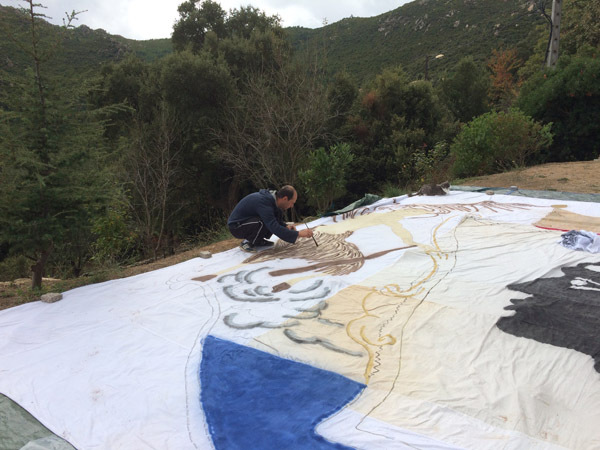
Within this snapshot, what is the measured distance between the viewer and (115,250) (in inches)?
267

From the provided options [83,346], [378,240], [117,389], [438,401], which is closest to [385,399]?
[438,401]

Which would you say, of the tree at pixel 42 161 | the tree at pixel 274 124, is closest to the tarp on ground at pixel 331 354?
the tree at pixel 42 161

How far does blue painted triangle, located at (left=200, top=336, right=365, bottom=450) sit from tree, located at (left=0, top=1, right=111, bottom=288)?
215cm

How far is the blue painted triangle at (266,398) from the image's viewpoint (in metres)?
1.53

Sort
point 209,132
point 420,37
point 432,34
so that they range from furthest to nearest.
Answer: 1. point 420,37
2. point 432,34
3. point 209,132

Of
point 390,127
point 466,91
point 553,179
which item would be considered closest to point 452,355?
point 553,179

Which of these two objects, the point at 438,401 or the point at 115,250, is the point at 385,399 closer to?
the point at 438,401

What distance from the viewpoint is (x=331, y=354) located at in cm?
203

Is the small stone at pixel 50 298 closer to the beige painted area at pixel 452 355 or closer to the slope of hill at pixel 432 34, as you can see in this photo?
the beige painted area at pixel 452 355

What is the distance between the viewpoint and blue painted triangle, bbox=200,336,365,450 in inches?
60.2

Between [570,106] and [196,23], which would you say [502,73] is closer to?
[570,106]

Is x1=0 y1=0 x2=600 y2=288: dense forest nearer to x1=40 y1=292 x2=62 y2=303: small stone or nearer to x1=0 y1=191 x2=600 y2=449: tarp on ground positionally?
x1=40 y1=292 x2=62 y2=303: small stone

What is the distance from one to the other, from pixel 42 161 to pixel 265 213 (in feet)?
6.61

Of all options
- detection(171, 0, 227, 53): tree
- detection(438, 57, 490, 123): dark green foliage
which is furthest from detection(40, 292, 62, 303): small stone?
detection(438, 57, 490, 123): dark green foliage
